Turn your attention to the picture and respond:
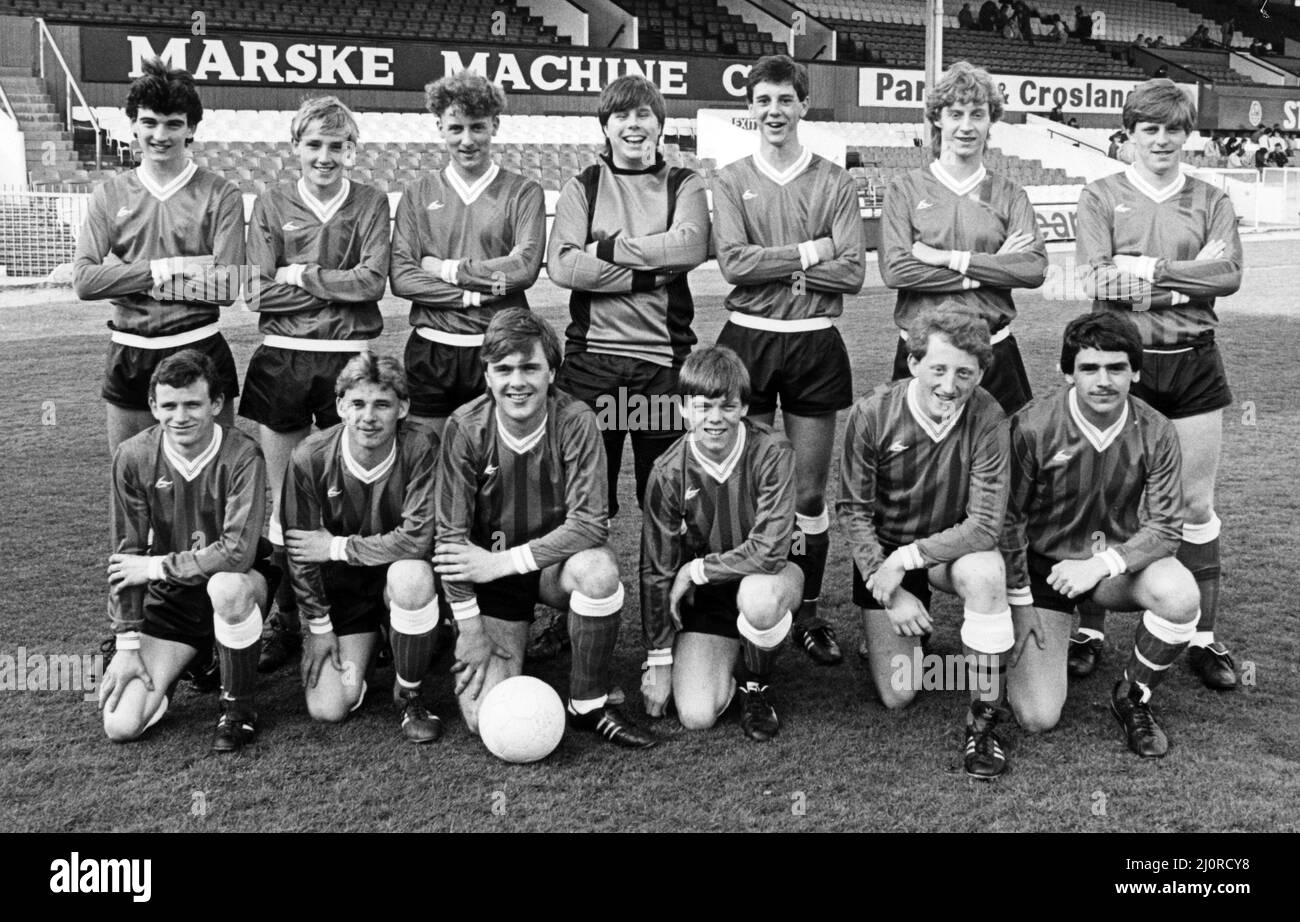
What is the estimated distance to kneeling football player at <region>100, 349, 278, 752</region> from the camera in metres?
3.68

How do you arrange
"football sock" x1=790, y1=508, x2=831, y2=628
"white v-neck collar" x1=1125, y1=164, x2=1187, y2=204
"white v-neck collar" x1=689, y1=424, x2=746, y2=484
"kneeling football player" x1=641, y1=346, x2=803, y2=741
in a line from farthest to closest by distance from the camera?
"football sock" x1=790, y1=508, x2=831, y2=628, "white v-neck collar" x1=1125, y1=164, x2=1187, y2=204, "white v-neck collar" x1=689, y1=424, x2=746, y2=484, "kneeling football player" x1=641, y1=346, x2=803, y2=741

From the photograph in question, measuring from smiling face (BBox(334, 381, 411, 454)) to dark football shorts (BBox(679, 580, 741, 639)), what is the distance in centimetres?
98

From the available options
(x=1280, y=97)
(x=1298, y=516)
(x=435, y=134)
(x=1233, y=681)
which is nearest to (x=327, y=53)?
(x=435, y=134)

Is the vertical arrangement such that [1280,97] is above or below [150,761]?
above

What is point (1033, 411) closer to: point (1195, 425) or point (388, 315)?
point (1195, 425)

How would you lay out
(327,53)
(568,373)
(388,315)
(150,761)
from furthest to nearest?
(327,53) < (388,315) < (568,373) < (150,761)

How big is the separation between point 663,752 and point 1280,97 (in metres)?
34.5

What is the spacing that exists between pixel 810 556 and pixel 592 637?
104cm

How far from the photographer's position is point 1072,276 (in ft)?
13.9

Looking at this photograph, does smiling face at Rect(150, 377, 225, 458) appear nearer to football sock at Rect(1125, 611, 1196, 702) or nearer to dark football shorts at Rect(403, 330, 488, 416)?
dark football shorts at Rect(403, 330, 488, 416)

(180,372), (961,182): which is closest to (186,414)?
(180,372)

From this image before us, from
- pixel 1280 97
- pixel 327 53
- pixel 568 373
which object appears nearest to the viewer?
pixel 568 373

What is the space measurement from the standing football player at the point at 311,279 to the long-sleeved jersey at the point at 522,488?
0.69 meters

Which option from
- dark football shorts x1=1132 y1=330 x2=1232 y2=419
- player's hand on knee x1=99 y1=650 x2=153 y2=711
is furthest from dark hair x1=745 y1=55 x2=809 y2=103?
player's hand on knee x1=99 y1=650 x2=153 y2=711
